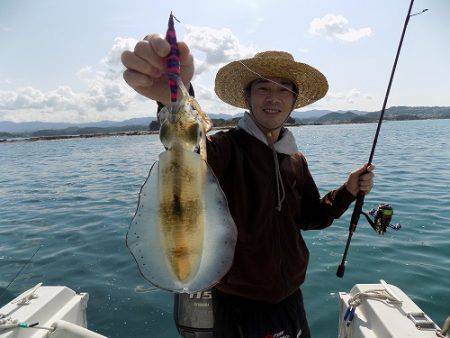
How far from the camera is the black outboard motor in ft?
11.6

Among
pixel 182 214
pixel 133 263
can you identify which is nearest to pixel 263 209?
pixel 182 214

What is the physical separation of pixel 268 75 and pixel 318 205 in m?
1.58

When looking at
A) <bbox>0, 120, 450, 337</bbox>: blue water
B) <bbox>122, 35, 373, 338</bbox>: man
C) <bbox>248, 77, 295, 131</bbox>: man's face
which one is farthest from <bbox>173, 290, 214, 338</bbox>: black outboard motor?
<bbox>0, 120, 450, 337</bbox>: blue water

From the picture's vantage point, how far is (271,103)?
3676 millimetres

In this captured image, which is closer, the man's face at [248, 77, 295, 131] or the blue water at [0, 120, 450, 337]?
the man's face at [248, 77, 295, 131]

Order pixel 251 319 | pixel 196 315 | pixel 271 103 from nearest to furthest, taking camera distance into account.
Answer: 1. pixel 251 319
2. pixel 196 315
3. pixel 271 103

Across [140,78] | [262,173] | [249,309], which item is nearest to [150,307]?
[249,309]

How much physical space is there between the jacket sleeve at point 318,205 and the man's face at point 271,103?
710mm

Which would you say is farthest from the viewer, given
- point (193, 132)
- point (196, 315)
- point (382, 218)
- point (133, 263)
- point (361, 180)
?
point (133, 263)

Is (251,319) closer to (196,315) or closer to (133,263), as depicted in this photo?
(196,315)

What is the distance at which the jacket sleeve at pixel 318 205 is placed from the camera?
13.4ft

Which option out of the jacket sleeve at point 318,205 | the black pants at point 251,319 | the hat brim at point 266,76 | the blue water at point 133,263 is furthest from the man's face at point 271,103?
the blue water at point 133,263

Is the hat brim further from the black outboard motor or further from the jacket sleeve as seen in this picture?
the black outboard motor

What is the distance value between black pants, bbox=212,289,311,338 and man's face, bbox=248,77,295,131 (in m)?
1.72
